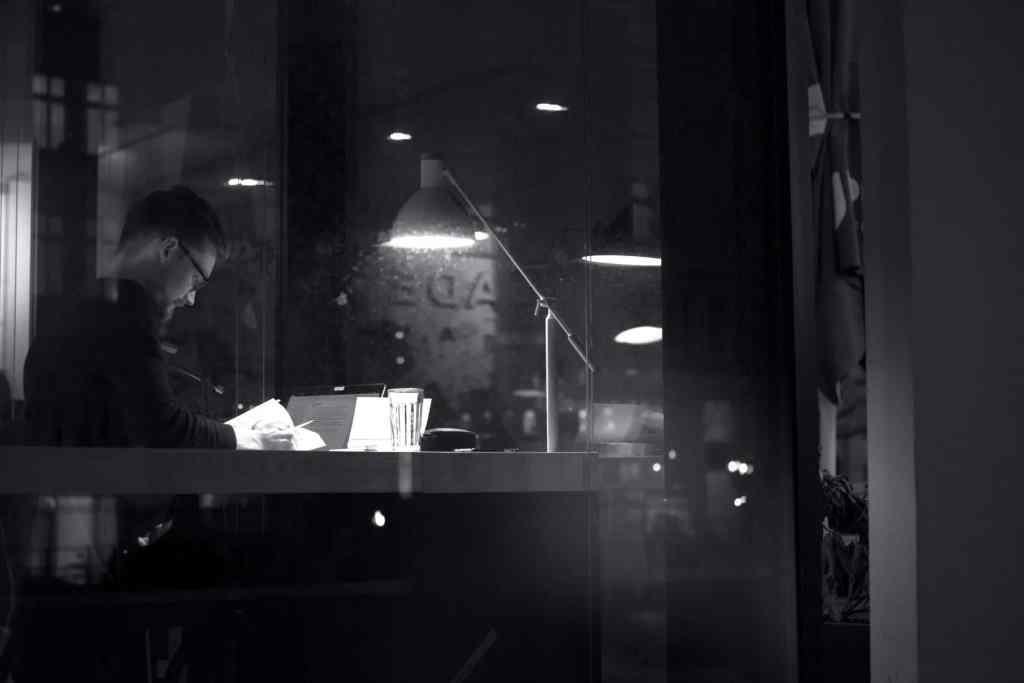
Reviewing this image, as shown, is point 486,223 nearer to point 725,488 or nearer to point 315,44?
point 315,44

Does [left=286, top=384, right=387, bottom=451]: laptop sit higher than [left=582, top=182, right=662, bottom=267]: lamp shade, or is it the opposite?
[left=582, top=182, right=662, bottom=267]: lamp shade

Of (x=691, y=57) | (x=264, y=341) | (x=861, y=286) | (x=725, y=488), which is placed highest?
(x=691, y=57)

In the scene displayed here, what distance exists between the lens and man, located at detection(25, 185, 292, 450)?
6.09 feet

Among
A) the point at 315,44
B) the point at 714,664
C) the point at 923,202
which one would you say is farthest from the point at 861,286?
the point at 315,44

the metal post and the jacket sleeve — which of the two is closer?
the jacket sleeve

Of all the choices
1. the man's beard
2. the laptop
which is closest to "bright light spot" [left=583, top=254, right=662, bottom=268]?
the laptop

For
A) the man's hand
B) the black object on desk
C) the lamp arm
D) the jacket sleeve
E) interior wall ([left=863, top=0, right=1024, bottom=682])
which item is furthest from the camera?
interior wall ([left=863, top=0, right=1024, bottom=682])

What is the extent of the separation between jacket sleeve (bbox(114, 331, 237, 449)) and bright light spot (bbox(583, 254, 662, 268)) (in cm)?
91

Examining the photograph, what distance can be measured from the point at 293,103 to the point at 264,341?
50 cm

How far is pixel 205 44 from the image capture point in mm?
2172

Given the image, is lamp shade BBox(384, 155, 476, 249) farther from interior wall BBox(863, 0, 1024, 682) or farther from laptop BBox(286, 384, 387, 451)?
interior wall BBox(863, 0, 1024, 682)

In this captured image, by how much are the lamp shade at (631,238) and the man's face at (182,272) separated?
0.79 metres

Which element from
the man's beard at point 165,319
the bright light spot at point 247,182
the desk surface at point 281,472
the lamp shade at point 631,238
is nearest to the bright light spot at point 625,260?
the lamp shade at point 631,238

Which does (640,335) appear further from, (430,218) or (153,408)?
(153,408)
